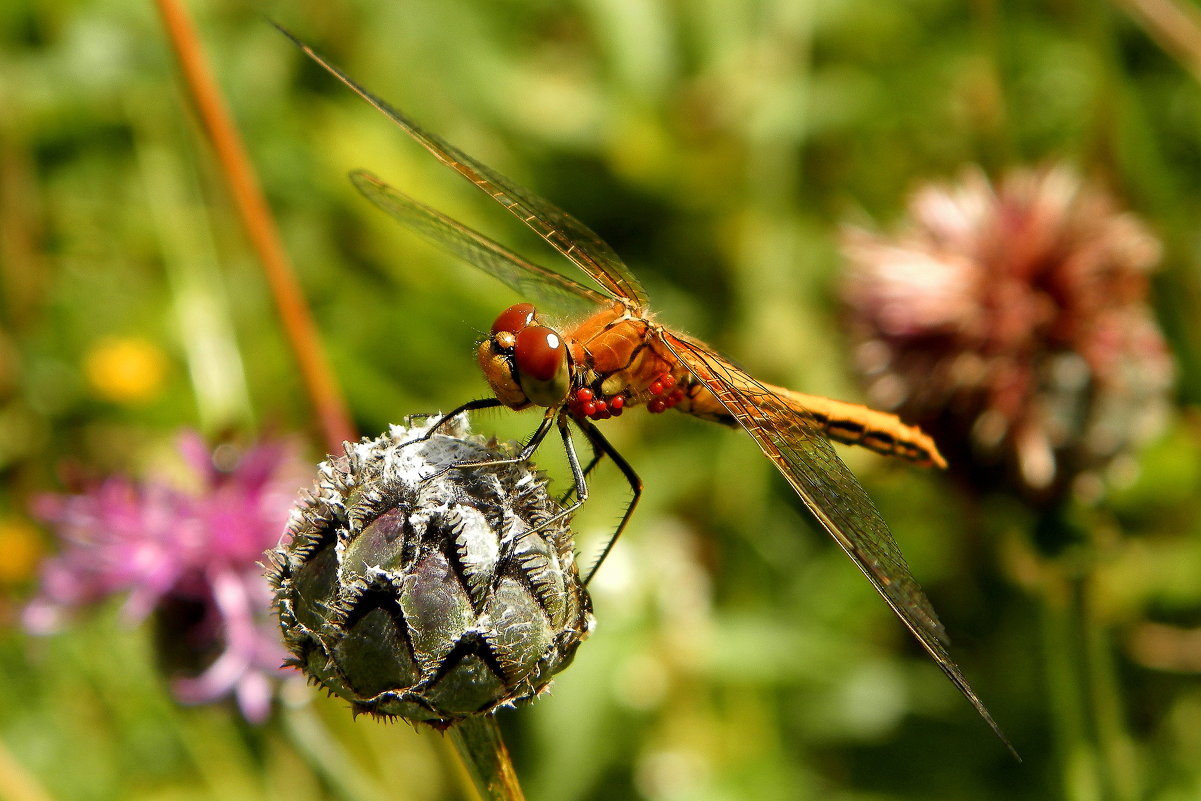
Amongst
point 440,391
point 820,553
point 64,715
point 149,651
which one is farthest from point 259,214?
point 820,553

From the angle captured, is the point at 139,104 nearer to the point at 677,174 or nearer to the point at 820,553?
the point at 677,174

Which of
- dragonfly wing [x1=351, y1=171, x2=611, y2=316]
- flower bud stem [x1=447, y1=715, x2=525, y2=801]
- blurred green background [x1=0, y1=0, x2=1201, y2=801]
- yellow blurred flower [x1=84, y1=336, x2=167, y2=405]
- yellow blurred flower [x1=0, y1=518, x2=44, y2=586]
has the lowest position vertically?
yellow blurred flower [x1=0, y1=518, x2=44, y2=586]

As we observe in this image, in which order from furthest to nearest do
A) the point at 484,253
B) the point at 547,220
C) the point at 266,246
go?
the point at 266,246
the point at 484,253
the point at 547,220

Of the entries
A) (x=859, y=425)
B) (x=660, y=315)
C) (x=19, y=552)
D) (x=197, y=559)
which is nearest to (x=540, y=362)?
(x=859, y=425)

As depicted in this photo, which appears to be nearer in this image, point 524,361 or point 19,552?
point 524,361

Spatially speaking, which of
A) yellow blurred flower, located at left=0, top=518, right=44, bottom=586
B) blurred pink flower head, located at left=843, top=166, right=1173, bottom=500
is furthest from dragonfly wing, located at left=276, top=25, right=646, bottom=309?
yellow blurred flower, located at left=0, top=518, right=44, bottom=586

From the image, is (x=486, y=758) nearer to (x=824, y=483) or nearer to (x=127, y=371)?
(x=824, y=483)

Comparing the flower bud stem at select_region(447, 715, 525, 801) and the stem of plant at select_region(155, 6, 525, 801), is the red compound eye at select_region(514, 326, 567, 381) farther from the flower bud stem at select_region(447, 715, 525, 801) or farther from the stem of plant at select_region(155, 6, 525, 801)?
the stem of plant at select_region(155, 6, 525, 801)
